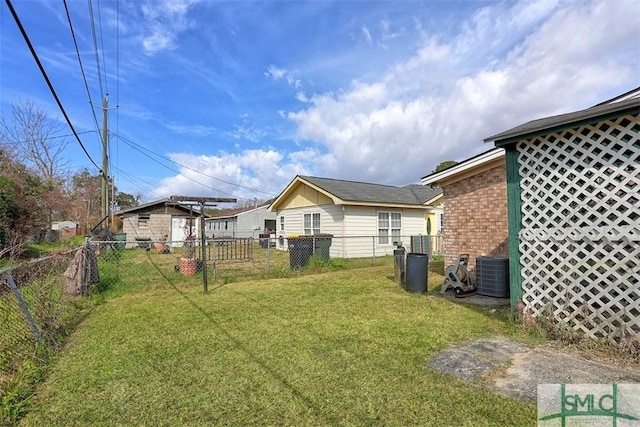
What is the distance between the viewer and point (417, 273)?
24.3ft

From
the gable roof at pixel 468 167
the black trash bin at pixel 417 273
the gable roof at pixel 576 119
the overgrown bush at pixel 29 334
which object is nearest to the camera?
the overgrown bush at pixel 29 334

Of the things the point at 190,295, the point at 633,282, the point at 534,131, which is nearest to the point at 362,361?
the point at 633,282

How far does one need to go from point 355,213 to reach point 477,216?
6.57 m

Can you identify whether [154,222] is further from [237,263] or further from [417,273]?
[417,273]

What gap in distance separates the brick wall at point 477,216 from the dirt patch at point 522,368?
5.04 metres

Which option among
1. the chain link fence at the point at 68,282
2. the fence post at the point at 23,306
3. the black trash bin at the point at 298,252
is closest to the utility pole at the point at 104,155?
the chain link fence at the point at 68,282

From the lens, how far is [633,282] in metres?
3.77

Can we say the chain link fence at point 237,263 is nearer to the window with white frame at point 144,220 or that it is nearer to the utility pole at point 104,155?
the utility pole at point 104,155

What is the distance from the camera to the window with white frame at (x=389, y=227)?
52.2 ft

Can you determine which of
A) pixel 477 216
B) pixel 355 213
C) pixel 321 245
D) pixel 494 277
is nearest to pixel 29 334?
pixel 494 277

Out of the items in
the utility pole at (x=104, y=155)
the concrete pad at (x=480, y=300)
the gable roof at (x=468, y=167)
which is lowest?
the concrete pad at (x=480, y=300)

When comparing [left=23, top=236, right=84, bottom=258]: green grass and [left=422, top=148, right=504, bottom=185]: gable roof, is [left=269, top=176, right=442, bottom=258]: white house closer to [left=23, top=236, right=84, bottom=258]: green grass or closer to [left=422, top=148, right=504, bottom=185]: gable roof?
[left=422, top=148, right=504, bottom=185]: gable roof

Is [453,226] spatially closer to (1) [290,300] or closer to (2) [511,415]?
(1) [290,300]

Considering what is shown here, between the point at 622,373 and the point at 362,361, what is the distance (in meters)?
2.49
